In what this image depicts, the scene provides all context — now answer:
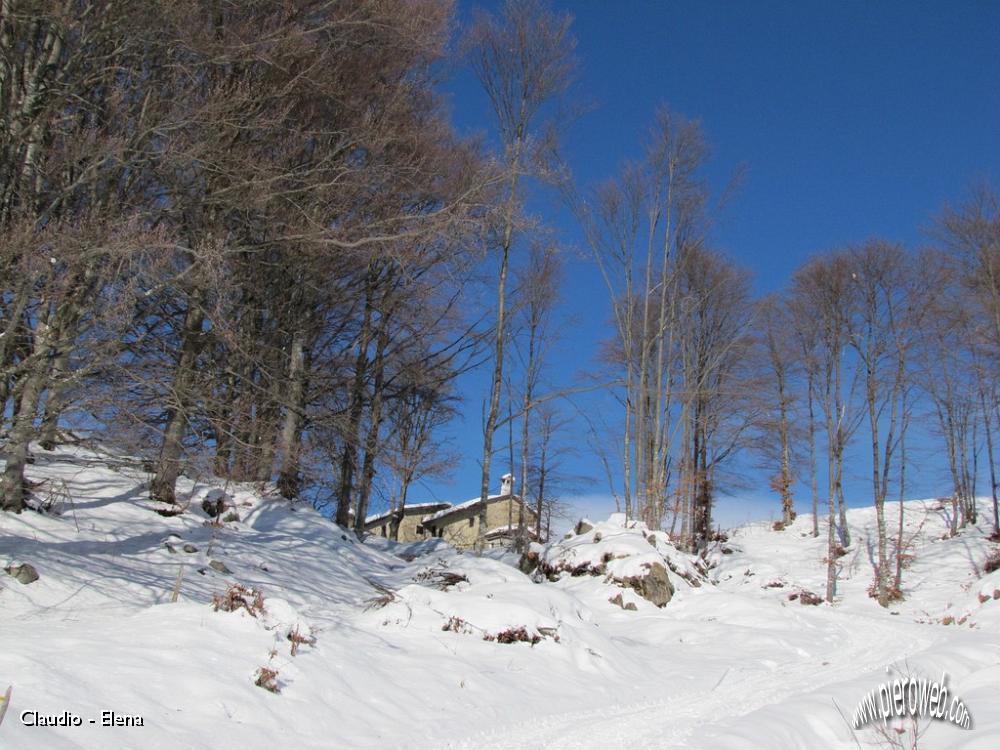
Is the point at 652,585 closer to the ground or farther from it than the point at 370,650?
farther from it

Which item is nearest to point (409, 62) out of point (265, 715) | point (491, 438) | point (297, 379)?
point (297, 379)

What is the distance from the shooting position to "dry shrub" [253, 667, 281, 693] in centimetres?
521

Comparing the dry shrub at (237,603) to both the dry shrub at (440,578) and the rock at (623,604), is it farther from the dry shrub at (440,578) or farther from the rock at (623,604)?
the rock at (623,604)

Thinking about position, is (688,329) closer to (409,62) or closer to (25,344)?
(409,62)

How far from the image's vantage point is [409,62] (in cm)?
1320

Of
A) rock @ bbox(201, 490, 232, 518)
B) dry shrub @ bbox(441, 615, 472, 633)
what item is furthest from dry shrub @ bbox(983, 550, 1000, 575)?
rock @ bbox(201, 490, 232, 518)

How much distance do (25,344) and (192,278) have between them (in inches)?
71.2

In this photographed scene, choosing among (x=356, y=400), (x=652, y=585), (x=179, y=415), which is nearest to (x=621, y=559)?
(x=652, y=585)

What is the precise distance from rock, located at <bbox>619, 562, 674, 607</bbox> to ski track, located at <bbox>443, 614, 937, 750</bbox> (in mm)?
3576

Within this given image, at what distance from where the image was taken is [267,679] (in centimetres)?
525

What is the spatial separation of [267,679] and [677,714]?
3469mm

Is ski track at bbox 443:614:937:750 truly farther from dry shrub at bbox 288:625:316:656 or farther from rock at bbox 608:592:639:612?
rock at bbox 608:592:639:612

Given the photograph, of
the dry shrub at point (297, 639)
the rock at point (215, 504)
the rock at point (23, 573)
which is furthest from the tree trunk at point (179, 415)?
the dry shrub at point (297, 639)

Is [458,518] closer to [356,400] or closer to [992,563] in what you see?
[992,563]
